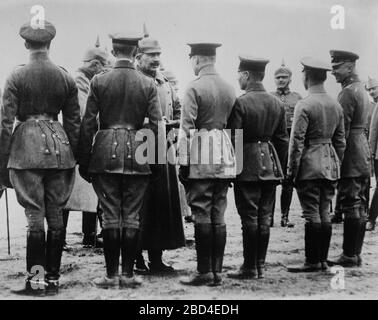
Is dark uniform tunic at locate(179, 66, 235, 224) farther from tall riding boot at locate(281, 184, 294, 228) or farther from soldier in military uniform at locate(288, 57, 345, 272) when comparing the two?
tall riding boot at locate(281, 184, 294, 228)

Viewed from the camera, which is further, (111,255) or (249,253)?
(249,253)

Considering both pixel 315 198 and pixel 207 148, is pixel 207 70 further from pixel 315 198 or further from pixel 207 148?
pixel 315 198

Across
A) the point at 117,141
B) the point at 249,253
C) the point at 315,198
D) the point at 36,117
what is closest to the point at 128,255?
the point at 117,141

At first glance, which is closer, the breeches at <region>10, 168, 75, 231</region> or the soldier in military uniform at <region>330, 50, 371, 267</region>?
the breeches at <region>10, 168, 75, 231</region>

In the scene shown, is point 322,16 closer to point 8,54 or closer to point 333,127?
point 333,127

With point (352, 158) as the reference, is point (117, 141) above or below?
above

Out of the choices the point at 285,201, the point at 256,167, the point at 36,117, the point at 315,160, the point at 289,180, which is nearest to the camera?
the point at 36,117

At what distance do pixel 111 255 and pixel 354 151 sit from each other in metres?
2.77

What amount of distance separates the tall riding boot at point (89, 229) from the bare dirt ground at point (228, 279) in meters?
0.14

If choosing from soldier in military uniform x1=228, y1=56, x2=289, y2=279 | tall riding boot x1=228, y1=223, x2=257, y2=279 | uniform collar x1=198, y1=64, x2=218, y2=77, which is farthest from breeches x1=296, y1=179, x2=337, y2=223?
uniform collar x1=198, y1=64, x2=218, y2=77

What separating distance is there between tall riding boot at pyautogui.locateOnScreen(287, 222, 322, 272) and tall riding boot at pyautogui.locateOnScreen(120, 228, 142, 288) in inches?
65.0

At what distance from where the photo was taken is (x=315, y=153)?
581cm

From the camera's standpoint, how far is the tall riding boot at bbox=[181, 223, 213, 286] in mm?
5246
